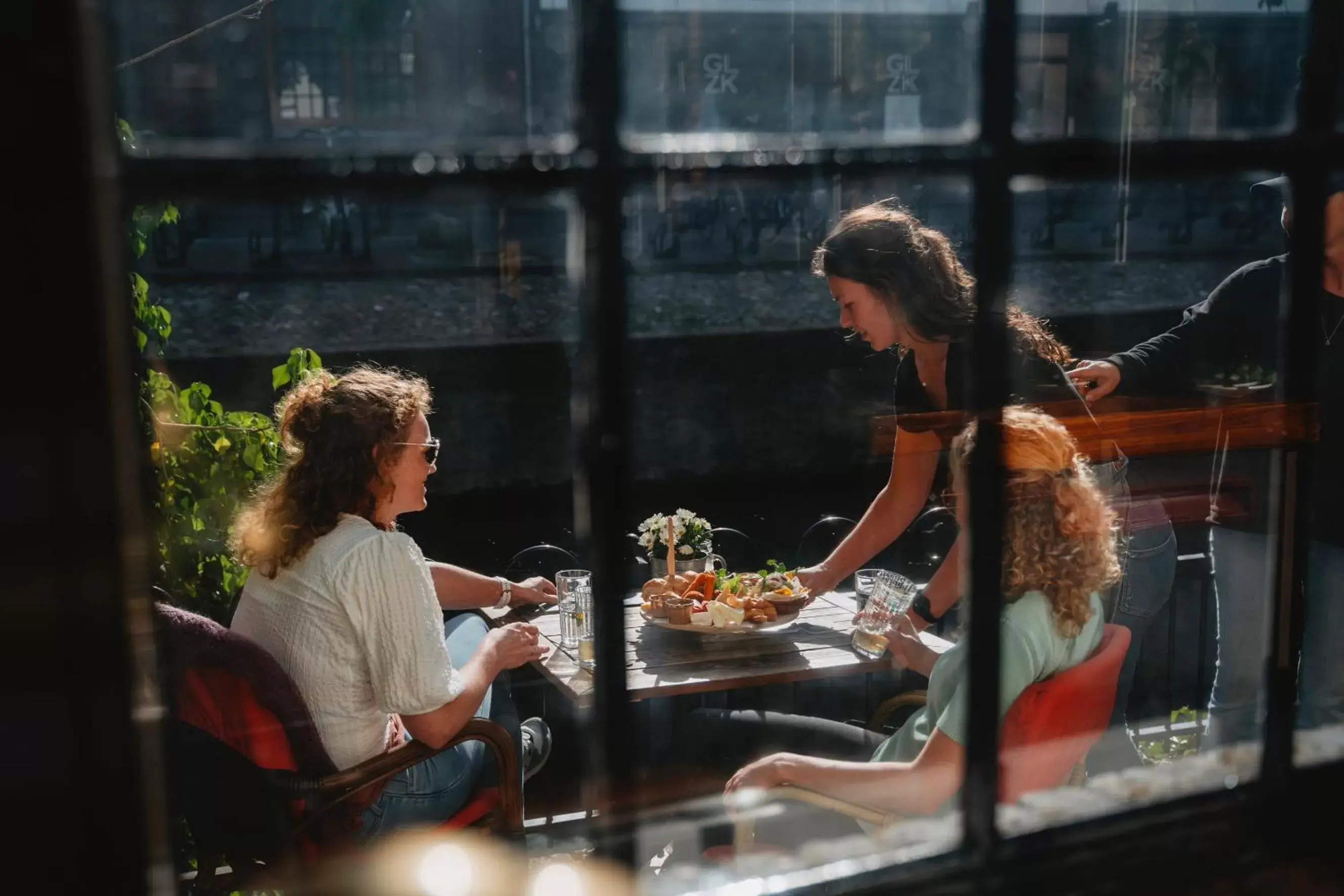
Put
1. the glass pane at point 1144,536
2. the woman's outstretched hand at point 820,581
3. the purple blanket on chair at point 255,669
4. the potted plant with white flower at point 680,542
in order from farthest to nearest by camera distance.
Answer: the potted plant with white flower at point 680,542
the woman's outstretched hand at point 820,581
the purple blanket on chair at point 255,669
the glass pane at point 1144,536

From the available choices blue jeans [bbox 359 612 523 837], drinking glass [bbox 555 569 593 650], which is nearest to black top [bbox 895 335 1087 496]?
drinking glass [bbox 555 569 593 650]

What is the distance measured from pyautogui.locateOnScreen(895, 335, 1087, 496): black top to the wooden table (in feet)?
1.47

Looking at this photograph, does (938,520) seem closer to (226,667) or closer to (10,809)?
(226,667)

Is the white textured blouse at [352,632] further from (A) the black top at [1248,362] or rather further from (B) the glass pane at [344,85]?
(A) the black top at [1248,362]

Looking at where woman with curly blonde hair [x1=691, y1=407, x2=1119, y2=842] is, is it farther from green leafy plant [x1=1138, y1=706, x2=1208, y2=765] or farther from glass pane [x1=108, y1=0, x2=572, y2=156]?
glass pane [x1=108, y1=0, x2=572, y2=156]

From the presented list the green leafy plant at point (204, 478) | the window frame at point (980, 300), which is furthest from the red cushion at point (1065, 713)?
the green leafy plant at point (204, 478)

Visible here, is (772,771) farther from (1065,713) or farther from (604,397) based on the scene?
(604,397)

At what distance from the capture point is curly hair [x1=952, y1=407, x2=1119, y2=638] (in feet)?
5.91

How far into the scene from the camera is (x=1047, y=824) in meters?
1.04

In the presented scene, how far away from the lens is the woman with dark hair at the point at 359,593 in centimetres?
217

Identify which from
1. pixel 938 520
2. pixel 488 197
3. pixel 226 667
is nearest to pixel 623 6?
pixel 488 197

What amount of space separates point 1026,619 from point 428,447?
122 centimetres

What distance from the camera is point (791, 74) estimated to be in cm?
133

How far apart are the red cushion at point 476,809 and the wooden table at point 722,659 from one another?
0.26m
